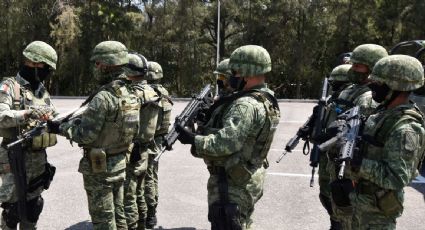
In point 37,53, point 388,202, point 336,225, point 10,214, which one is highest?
point 37,53

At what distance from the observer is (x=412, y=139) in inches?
112

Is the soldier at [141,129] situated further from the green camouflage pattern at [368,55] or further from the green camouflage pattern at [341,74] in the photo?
the green camouflage pattern at [368,55]

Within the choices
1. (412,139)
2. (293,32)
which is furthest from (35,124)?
(293,32)

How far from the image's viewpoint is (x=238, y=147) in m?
3.15

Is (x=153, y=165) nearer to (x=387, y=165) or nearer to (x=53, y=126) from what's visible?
(x=53, y=126)

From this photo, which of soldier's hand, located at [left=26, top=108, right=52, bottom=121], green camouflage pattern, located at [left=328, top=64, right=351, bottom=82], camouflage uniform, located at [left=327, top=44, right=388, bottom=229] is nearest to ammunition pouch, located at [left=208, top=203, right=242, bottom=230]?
camouflage uniform, located at [left=327, top=44, right=388, bottom=229]

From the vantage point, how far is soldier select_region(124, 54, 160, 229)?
4.61 meters

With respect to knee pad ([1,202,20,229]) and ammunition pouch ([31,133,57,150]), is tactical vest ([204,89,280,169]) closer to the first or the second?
ammunition pouch ([31,133,57,150])

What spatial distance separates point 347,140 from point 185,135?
113 centimetres

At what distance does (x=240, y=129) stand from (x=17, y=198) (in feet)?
7.26

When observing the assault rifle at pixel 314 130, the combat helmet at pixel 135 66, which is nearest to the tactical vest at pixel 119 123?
the combat helmet at pixel 135 66

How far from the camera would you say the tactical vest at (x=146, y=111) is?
4.85 m

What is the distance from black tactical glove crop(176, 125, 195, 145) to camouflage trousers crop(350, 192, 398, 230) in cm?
123

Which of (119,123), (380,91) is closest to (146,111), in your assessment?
(119,123)
